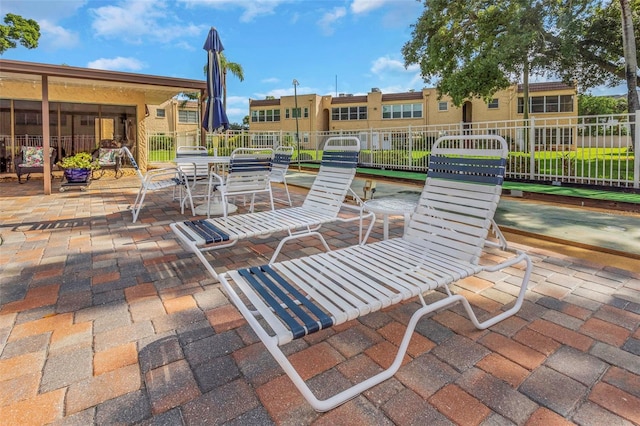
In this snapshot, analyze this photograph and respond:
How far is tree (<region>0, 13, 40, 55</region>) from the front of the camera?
19.7 metres

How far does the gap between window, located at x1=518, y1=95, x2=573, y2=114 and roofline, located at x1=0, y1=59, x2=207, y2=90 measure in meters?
24.2

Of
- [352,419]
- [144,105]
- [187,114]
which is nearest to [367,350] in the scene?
[352,419]

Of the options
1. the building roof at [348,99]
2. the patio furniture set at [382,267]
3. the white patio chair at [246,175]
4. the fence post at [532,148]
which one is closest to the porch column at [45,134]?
the white patio chair at [246,175]

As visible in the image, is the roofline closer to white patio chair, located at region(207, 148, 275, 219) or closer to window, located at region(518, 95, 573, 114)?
white patio chair, located at region(207, 148, 275, 219)

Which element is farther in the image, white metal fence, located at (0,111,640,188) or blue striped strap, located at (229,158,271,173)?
white metal fence, located at (0,111,640,188)

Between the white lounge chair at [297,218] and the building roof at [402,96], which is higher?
the building roof at [402,96]

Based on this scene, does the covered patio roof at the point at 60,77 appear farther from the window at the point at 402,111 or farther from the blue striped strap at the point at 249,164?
the window at the point at 402,111

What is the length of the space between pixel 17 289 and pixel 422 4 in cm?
1356

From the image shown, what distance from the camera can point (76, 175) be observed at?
7875mm

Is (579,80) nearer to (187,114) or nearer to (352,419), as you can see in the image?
(352,419)

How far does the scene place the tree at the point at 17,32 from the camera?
64.7 feet

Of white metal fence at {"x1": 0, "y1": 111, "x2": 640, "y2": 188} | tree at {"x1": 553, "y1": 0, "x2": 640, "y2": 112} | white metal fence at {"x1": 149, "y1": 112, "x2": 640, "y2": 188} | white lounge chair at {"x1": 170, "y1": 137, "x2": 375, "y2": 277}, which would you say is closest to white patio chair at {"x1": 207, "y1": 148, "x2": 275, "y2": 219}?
white lounge chair at {"x1": 170, "y1": 137, "x2": 375, "y2": 277}

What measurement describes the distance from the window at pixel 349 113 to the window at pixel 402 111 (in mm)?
1836

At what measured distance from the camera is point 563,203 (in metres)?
6.28
